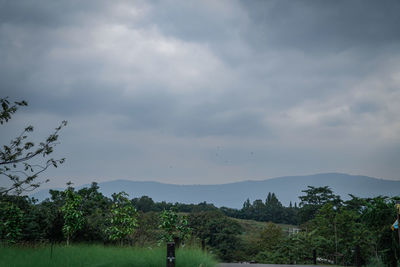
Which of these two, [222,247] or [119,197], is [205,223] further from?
[119,197]

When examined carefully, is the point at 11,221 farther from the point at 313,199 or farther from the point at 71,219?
the point at 313,199

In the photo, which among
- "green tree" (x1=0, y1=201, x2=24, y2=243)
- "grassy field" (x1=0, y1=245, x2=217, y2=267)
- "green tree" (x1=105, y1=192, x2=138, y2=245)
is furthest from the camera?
"green tree" (x1=105, y1=192, x2=138, y2=245)

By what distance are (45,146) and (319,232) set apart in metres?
18.6

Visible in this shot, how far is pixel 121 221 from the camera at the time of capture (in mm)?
16188

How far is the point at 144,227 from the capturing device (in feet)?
75.0

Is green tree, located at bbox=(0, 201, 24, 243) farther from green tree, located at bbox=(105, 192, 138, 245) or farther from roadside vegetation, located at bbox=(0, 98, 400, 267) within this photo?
green tree, located at bbox=(105, 192, 138, 245)

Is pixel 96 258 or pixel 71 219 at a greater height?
pixel 71 219

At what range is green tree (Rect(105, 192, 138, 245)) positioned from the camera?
15.9 metres

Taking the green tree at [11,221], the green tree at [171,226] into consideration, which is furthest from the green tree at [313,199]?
the green tree at [11,221]

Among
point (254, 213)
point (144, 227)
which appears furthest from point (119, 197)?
point (254, 213)

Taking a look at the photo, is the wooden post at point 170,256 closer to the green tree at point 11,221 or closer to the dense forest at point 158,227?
the dense forest at point 158,227

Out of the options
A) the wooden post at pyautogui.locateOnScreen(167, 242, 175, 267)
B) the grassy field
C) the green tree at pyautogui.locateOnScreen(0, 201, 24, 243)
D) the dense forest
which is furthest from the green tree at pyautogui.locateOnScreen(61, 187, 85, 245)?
the wooden post at pyautogui.locateOnScreen(167, 242, 175, 267)

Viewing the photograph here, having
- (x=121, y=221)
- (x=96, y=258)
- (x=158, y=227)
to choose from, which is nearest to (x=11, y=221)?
(x=121, y=221)

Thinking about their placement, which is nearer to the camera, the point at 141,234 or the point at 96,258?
the point at 96,258
